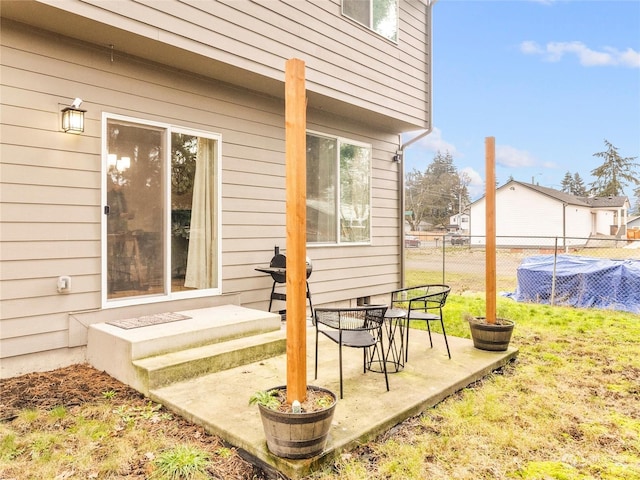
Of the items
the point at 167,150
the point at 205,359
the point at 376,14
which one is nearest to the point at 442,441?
the point at 205,359

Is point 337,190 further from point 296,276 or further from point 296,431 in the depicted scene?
point 296,431

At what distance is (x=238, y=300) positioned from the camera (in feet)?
15.9

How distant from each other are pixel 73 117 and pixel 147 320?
6.07 ft

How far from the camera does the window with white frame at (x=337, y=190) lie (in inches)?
232

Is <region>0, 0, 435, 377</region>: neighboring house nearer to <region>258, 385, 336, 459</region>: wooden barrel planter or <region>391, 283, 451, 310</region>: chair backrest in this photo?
<region>391, 283, 451, 310</region>: chair backrest

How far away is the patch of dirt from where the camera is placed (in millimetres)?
2250

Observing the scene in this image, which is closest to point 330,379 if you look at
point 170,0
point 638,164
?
point 170,0

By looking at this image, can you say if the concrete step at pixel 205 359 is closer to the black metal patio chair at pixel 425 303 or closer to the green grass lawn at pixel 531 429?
the black metal patio chair at pixel 425 303

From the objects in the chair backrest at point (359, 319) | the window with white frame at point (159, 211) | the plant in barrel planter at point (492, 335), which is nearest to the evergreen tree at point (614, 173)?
the plant in barrel planter at point (492, 335)

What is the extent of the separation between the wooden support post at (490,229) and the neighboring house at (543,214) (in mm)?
21499

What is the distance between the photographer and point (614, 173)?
39469 millimetres

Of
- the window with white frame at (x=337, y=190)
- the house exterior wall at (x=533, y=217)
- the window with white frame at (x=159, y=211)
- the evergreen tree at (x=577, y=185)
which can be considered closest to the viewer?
the window with white frame at (x=159, y=211)

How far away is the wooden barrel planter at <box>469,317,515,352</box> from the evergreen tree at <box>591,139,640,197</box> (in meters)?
42.9

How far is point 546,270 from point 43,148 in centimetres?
792
